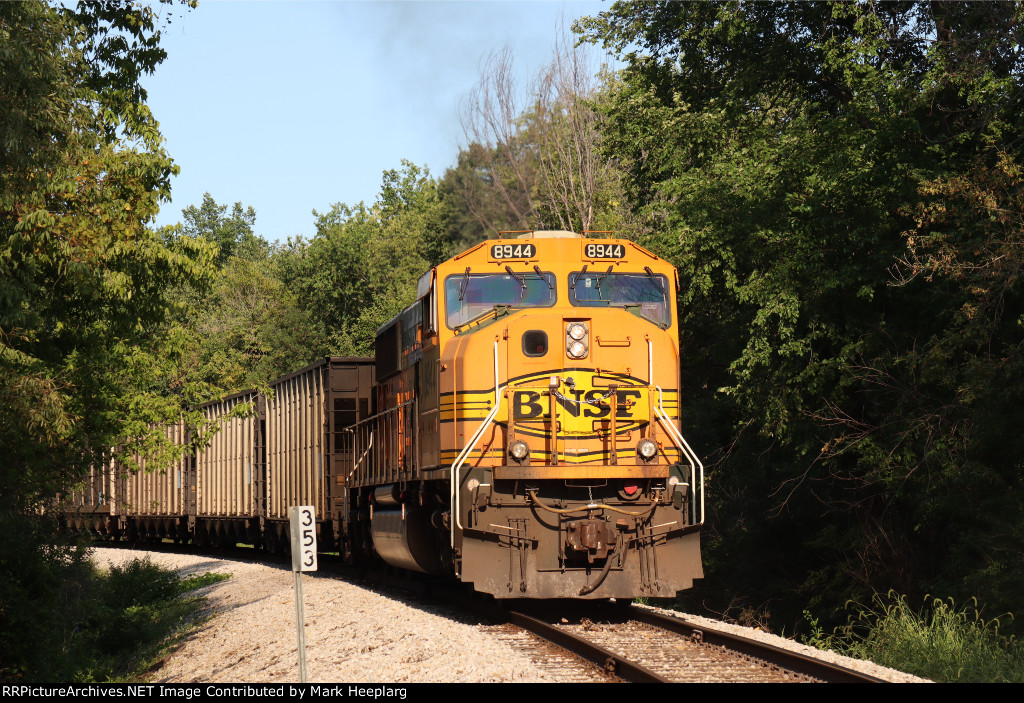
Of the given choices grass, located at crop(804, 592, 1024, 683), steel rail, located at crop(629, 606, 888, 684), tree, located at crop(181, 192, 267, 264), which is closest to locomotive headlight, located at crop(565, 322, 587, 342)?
steel rail, located at crop(629, 606, 888, 684)

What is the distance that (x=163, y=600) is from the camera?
2138 centimetres

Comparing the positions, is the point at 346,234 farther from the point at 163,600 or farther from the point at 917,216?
the point at 917,216

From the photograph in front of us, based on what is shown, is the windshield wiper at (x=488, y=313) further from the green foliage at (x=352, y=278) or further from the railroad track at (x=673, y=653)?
the green foliage at (x=352, y=278)

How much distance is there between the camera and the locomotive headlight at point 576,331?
12648 mm

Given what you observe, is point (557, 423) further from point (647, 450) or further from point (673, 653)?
point (673, 653)

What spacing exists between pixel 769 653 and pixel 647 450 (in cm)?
313

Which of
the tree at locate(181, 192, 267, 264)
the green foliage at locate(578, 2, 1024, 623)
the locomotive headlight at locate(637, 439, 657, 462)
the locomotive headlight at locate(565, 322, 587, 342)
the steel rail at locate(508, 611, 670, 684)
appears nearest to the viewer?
the steel rail at locate(508, 611, 670, 684)

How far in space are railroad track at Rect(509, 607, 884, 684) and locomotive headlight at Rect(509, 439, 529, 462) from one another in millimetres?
1844

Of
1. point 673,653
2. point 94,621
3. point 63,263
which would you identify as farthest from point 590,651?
point 94,621

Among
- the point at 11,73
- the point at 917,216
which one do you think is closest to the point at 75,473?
the point at 11,73

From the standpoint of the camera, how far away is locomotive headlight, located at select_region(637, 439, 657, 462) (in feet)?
40.7

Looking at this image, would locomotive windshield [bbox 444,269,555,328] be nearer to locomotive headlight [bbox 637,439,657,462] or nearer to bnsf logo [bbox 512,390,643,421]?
bnsf logo [bbox 512,390,643,421]

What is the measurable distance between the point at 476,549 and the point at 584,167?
30118 millimetres

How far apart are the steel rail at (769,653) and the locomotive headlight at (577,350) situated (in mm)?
3203
